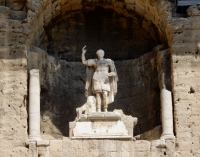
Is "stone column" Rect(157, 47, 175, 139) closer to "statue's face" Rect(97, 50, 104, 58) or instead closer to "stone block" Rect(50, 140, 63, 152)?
"statue's face" Rect(97, 50, 104, 58)

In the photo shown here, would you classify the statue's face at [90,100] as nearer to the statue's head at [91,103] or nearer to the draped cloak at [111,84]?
the statue's head at [91,103]

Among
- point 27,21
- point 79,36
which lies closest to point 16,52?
point 27,21

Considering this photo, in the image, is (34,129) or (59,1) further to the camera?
(59,1)

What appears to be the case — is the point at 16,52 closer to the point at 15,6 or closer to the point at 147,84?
the point at 15,6

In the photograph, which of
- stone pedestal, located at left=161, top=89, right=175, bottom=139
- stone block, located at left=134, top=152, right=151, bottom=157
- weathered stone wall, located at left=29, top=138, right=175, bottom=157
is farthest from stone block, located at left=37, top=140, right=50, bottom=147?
stone pedestal, located at left=161, top=89, right=175, bottom=139

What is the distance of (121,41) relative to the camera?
22594mm

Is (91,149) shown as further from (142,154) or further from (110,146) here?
(142,154)

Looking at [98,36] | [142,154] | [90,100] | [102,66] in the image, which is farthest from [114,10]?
[142,154]

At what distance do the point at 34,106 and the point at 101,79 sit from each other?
1.48 meters

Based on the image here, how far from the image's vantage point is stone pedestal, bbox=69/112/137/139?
65.6ft

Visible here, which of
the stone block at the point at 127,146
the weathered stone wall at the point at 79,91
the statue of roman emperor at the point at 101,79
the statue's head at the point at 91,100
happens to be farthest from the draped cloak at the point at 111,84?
the stone block at the point at 127,146

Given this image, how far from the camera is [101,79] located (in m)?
20.6

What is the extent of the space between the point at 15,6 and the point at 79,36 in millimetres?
1921

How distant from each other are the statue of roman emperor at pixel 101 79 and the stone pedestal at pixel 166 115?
103cm
